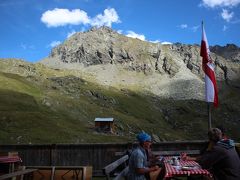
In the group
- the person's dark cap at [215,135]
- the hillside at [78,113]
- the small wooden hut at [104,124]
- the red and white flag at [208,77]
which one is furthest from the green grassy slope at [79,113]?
the person's dark cap at [215,135]

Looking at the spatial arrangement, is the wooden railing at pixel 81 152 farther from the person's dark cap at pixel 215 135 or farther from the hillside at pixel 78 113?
the hillside at pixel 78 113

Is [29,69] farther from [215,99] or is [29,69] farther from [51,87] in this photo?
[215,99]

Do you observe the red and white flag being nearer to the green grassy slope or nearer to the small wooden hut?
the green grassy slope

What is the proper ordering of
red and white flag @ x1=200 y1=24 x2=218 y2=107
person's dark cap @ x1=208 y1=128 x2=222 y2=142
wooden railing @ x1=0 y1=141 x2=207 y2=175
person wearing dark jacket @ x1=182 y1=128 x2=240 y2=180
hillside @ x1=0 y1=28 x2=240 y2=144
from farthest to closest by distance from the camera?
1. hillside @ x1=0 y1=28 x2=240 y2=144
2. wooden railing @ x1=0 y1=141 x2=207 y2=175
3. red and white flag @ x1=200 y1=24 x2=218 y2=107
4. person's dark cap @ x1=208 y1=128 x2=222 y2=142
5. person wearing dark jacket @ x1=182 y1=128 x2=240 y2=180

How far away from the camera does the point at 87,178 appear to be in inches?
480

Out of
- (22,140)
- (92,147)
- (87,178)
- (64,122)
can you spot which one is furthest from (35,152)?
(64,122)

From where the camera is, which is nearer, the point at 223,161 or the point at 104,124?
the point at 223,161

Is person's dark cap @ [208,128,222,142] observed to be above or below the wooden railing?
above

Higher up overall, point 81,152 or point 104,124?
point 81,152

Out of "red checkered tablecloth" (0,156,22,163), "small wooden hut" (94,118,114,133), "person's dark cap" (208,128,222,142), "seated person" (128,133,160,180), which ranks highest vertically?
"person's dark cap" (208,128,222,142)

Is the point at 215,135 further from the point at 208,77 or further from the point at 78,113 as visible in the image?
the point at 78,113

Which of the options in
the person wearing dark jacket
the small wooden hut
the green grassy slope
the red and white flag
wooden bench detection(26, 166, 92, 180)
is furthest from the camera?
the small wooden hut

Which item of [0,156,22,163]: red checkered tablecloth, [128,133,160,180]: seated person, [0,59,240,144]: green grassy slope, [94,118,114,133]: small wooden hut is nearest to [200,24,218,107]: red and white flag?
[128,133,160,180]: seated person

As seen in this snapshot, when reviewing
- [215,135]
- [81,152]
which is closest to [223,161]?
[215,135]
